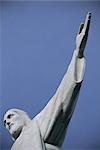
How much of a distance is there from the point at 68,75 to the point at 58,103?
24 cm

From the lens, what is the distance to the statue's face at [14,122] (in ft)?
15.2

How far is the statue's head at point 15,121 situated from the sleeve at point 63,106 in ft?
0.97

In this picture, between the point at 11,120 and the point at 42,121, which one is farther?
the point at 11,120

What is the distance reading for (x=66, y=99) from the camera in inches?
169

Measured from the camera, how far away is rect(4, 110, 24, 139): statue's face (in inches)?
182

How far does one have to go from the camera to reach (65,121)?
4328mm

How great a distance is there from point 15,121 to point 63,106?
569mm

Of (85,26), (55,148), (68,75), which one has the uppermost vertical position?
(85,26)

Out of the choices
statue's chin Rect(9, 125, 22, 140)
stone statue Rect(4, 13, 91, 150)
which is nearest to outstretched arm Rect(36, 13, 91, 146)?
stone statue Rect(4, 13, 91, 150)

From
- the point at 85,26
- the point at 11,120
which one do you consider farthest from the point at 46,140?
the point at 85,26

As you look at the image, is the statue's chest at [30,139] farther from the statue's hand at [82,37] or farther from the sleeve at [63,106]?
the statue's hand at [82,37]

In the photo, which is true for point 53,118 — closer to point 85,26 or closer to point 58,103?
point 58,103

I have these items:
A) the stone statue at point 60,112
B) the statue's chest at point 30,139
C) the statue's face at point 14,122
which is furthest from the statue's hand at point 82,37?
the statue's face at point 14,122

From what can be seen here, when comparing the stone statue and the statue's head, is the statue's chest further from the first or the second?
the statue's head
